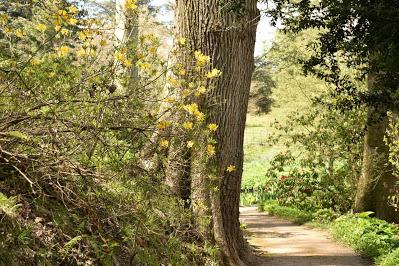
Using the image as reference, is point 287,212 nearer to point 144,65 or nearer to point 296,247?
point 296,247

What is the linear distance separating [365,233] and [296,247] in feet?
5.02

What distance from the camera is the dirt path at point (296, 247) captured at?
28.7 ft

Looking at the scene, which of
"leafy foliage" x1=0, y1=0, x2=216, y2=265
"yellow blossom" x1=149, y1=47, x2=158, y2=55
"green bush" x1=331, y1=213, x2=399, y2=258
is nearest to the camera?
"leafy foliage" x1=0, y1=0, x2=216, y2=265

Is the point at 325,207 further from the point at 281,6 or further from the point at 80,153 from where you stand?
the point at 80,153

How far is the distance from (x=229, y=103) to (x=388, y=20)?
2269mm

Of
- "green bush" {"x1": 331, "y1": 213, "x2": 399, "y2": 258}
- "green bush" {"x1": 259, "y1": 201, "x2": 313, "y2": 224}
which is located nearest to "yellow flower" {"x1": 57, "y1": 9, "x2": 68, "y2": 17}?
"green bush" {"x1": 331, "y1": 213, "x2": 399, "y2": 258}

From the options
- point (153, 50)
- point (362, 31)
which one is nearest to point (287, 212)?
point (362, 31)

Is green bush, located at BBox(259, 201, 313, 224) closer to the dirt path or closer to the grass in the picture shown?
the grass

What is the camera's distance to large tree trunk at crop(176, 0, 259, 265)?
6820mm

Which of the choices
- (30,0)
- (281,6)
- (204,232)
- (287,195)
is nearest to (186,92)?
(30,0)

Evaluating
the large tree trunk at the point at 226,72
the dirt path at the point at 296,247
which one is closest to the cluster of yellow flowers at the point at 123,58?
the large tree trunk at the point at 226,72

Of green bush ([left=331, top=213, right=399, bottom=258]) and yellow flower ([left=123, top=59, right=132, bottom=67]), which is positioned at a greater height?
yellow flower ([left=123, top=59, right=132, bottom=67])

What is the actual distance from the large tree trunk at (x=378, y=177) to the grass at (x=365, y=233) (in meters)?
0.63

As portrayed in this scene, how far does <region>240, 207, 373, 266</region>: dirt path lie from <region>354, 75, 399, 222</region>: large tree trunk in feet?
5.16
